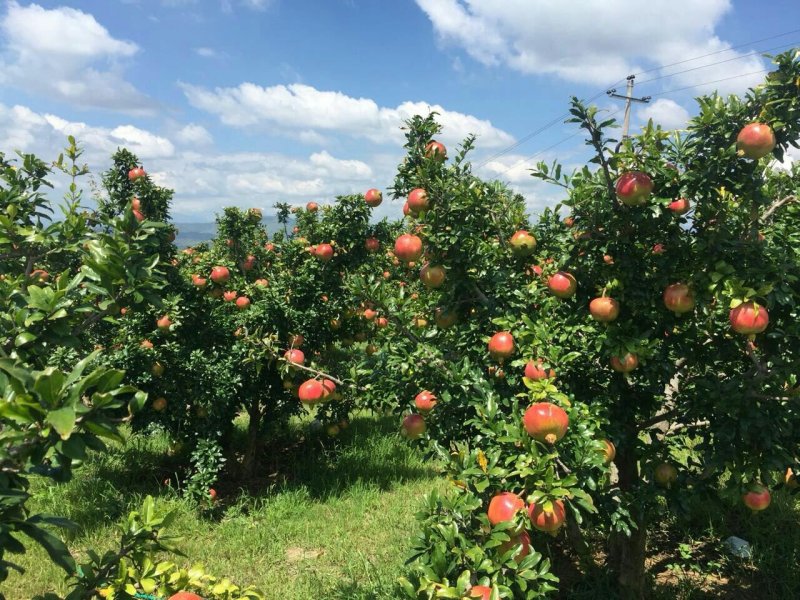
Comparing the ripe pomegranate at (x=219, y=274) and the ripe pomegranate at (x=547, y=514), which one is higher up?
the ripe pomegranate at (x=219, y=274)

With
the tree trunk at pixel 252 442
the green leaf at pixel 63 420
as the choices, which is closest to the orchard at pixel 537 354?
the green leaf at pixel 63 420

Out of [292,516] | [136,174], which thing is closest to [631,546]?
[292,516]

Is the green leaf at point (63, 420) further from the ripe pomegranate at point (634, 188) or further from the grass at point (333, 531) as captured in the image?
the grass at point (333, 531)

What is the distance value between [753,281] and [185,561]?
14.0 feet

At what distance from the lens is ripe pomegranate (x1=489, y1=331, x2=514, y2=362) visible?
2637mm

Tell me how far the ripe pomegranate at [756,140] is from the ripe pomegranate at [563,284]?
911 mm

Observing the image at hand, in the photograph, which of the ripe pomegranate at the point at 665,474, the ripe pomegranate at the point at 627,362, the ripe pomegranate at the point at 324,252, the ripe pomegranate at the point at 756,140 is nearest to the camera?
the ripe pomegranate at the point at 756,140

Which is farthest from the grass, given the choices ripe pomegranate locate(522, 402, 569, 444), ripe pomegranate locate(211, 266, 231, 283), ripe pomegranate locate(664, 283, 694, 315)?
ripe pomegranate locate(211, 266, 231, 283)

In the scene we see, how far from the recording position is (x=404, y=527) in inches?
183

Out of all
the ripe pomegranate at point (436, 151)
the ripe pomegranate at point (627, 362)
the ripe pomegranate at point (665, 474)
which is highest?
the ripe pomegranate at point (436, 151)

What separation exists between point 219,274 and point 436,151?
2912mm

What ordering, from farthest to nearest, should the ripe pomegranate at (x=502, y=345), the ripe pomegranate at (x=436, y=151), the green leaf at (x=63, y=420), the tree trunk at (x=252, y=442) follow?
the tree trunk at (x=252, y=442)
the ripe pomegranate at (x=436, y=151)
the ripe pomegranate at (x=502, y=345)
the green leaf at (x=63, y=420)

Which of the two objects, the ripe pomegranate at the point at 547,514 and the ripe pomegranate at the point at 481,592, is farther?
the ripe pomegranate at the point at 547,514

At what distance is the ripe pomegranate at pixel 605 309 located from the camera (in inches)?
100
